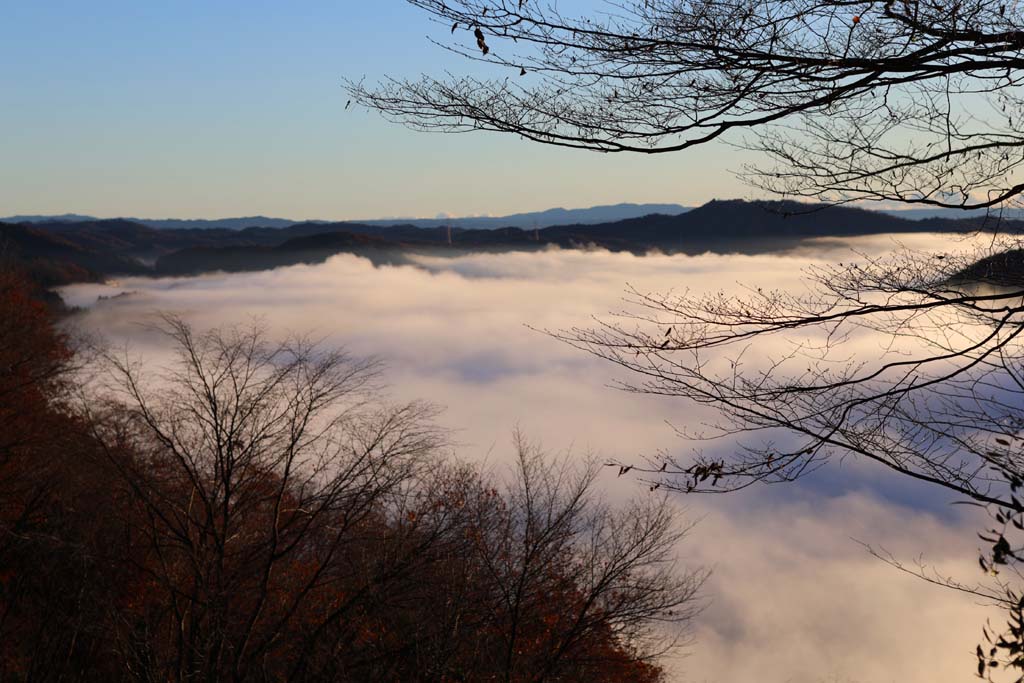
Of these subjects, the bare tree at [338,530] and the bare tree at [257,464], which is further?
the bare tree at [257,464]

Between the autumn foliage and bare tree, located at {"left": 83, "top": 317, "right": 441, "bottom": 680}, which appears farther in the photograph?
bare tree, located at {"left": 83, "top": 317, "right": 441, "bottom": 680}

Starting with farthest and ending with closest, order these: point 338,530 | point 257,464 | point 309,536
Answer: point 309,536 → point 338,530 → point 257,464

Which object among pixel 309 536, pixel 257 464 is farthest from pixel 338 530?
pixel 257 464

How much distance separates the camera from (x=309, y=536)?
1891 centimetres

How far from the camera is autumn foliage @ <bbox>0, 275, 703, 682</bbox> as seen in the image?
50.4ft

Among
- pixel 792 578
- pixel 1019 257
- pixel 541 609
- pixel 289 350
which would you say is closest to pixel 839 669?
pixel 792 578

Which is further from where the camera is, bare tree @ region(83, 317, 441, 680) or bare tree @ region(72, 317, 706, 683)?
bare tree @ region(83, 317, 441, 680)

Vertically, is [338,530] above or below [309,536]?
above

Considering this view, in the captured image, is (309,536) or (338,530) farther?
(309,536)

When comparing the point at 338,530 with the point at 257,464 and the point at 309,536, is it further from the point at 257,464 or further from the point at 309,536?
the point at 257,464

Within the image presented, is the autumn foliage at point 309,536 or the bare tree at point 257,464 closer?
the autumn foliage at point 309,536

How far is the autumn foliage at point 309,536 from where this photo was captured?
605 inches

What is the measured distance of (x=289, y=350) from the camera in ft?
60.6

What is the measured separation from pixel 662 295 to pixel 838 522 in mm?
147095
